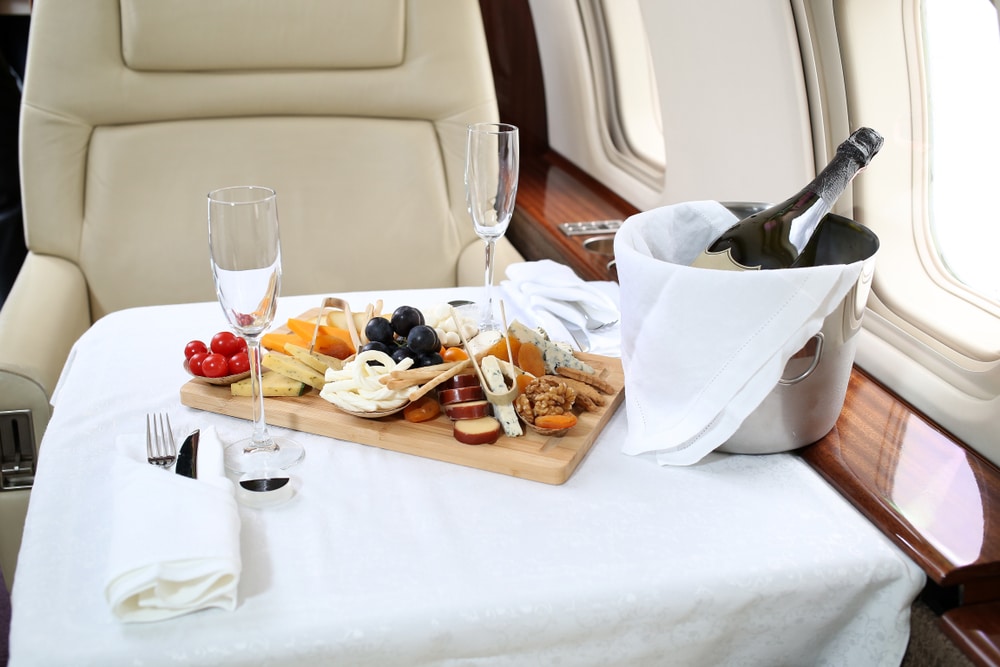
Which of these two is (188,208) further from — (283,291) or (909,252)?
(909,252)

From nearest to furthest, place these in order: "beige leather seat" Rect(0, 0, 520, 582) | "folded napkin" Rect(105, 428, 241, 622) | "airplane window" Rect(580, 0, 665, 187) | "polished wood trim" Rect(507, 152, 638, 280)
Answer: "folded napkin" Rect(105, 428, 241, 622), "beige leather seat" Rect(0, 0, 520, 582), "polished wood trim" Rect(507, 152, 638, 280), "airplane window" Rect(580, 0, 665, 187)

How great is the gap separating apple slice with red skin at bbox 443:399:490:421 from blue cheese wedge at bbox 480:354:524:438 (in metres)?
0.01

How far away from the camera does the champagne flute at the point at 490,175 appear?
43.6 inches

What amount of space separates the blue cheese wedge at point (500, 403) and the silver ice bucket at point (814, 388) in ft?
0.75

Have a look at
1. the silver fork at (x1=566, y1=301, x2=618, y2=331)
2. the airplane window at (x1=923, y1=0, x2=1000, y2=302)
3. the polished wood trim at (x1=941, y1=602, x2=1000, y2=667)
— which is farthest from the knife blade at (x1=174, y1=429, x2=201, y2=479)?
the airplane window at (x1=923, y1=0, x2=1000, y2=302)

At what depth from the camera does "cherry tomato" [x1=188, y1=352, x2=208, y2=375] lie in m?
1.04

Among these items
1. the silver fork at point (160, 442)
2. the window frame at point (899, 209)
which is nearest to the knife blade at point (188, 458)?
the silver fork at point (160, 442)

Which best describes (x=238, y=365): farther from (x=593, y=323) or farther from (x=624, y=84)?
(x=624, y=84)

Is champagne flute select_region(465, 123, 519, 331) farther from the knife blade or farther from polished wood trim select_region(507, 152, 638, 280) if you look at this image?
polished wood trim select_region(507, 152, 638, 280)

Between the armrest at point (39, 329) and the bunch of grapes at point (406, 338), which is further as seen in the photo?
the armrest at point (39, 329)

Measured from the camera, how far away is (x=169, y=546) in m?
0.69

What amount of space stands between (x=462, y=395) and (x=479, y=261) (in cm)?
101

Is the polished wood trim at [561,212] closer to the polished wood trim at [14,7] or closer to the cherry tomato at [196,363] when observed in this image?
the cherry tomato at [196,363]

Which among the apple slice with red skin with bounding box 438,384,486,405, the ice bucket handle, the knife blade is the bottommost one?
the knife blade
